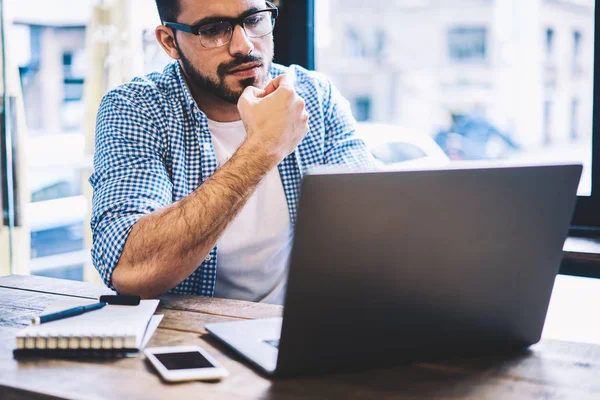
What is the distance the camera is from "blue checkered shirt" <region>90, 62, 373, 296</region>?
1.35 metres

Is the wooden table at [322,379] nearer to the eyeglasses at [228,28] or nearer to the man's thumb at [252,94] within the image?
the man's thumb at [252,94]

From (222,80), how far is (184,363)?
89 centimetres

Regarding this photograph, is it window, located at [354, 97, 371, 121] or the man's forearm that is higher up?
window, located at [354, 97, 371, 121]

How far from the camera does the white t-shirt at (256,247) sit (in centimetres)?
162

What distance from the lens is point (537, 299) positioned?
3.04 ft

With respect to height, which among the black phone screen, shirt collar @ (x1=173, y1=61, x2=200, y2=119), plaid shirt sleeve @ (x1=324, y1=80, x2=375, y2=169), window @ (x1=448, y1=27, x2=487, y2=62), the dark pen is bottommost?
the black phone screen

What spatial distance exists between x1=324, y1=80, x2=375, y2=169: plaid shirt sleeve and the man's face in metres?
0.26

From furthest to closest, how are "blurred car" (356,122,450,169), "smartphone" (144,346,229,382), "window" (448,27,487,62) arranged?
"window" (448,27,487,62), "blurred car" (356,122,450,169), "smartphone" (144,346,229,382)

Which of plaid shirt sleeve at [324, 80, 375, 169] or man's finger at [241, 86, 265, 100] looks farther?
plaid shirt sleeve at [324, 80, 375, 169]

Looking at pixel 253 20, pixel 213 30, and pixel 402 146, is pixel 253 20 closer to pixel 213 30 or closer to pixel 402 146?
pixel 213 30

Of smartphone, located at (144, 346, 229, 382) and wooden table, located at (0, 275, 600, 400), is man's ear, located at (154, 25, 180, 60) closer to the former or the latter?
wooden table, located at (0, 275, 600, 400)

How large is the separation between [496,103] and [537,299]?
3.36 meters

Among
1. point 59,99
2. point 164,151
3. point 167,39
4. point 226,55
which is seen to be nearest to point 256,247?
point 164,151

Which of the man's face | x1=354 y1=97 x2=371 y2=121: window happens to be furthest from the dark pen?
x1=354 y1=97 x2=371 y2=121: window
